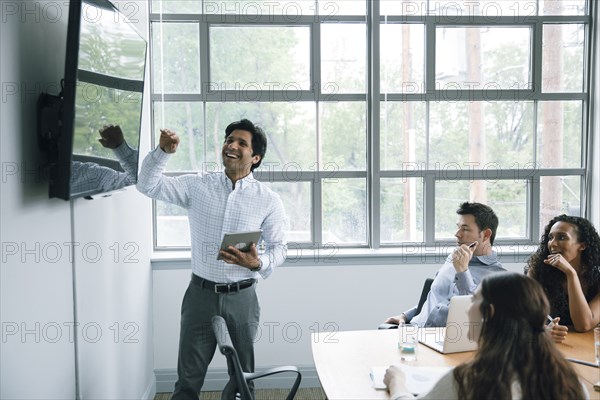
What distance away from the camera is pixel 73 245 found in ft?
7.68

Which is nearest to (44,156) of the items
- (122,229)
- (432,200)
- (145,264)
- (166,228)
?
(122,229)

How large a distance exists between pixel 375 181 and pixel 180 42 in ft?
5.55

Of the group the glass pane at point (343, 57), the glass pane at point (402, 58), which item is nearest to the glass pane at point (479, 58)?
the glass pane at point (402, 58)

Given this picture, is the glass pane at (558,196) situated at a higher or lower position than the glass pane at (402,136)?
lower

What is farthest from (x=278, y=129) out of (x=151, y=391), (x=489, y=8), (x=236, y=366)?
(x=236, y=366)

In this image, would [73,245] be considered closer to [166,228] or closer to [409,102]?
[166,228]

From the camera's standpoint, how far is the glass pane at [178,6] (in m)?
4.23

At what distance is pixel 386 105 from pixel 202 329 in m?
2.20

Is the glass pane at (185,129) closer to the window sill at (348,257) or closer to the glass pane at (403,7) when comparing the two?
the window sill at (348,257)

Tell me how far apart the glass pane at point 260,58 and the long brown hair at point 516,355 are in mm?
2940

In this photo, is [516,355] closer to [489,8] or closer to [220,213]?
[220,213]

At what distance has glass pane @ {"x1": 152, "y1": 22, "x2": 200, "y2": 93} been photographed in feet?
13.9

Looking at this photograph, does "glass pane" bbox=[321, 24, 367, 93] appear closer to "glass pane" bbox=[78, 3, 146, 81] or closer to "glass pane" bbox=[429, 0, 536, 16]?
"glass pane" bbox=[429, 0, 536, 16]

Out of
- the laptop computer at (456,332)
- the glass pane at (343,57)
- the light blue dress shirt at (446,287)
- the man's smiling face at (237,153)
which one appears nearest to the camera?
the laptop computer at (456,332)
